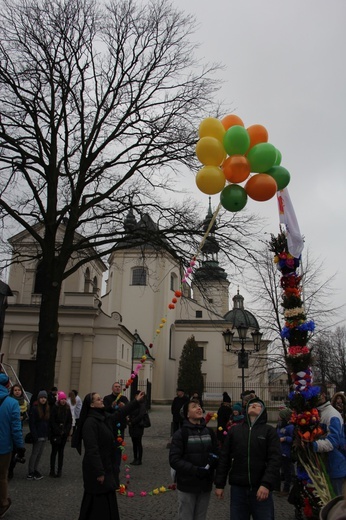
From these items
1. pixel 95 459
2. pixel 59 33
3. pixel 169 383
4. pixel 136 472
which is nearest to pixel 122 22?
pixel 59 33

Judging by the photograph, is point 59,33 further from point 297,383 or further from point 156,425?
point 156,425

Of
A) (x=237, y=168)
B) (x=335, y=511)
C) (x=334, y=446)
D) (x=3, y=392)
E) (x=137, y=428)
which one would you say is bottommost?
(x=137, y=428)

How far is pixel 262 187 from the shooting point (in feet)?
24.7

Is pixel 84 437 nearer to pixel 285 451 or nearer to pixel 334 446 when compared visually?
pixel 334 446

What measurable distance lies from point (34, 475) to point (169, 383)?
41347 mm

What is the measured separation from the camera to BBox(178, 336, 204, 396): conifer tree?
47.4 m

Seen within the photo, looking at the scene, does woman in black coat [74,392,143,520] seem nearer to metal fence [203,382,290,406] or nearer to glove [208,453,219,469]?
glove [208,453,219,469]

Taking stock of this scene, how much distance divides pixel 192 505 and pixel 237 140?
5095 millimetres

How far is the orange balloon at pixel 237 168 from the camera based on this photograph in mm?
7473

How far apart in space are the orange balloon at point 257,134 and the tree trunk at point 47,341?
10746mm

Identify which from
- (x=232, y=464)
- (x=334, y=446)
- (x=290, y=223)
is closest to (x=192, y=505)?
(x=232, y=464)

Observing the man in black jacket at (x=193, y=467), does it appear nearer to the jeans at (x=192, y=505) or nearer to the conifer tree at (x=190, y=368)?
the jeans at (x=192, y=505)

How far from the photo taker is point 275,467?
500 centimetres

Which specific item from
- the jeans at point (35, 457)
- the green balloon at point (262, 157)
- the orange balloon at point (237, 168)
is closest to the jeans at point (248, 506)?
the orange balloon at point (237, 168)
